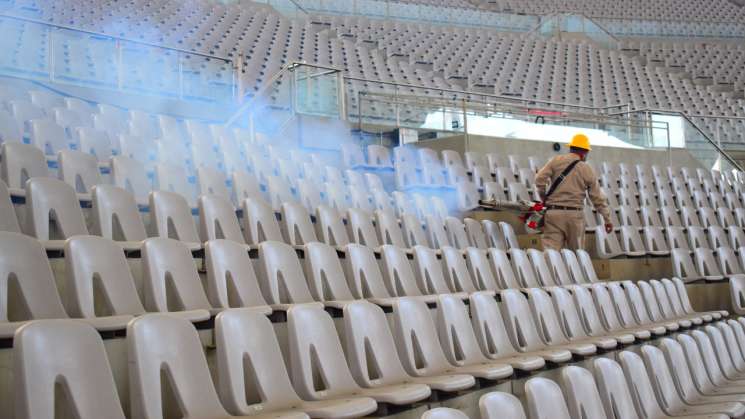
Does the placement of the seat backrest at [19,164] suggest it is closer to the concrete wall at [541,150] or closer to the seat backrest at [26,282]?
the seat backrest at [26,282]

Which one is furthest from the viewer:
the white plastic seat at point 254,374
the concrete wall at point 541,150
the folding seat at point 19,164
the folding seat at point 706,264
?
the concrete wall at point 541,150

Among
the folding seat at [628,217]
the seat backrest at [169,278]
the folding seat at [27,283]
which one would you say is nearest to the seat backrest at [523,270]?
the seat backrest at [169,278]

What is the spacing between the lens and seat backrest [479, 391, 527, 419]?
1.70 m

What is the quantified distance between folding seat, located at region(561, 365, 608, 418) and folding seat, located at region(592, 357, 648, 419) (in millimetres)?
166

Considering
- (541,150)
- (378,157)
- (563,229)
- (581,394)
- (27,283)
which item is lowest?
(581,394)

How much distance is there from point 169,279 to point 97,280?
236mm

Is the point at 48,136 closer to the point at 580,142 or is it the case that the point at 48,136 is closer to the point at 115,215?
the point at 115,215

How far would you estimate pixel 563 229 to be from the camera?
529 centimetres

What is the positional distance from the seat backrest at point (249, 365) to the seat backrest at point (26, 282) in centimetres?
43

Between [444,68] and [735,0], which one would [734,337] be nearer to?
[444,68]

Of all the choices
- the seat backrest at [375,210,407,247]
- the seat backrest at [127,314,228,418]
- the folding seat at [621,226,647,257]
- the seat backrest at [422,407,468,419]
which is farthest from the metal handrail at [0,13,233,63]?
the seat backrest at [422,407,468,419]

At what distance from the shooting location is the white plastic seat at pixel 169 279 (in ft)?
7.63

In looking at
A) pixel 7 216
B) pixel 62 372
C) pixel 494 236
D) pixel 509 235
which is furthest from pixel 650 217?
pixel 62 372

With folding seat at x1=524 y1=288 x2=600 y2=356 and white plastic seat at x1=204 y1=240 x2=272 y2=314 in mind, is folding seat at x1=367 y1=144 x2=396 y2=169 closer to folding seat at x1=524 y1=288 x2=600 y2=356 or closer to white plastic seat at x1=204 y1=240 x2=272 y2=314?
folding seat at x1=524 y1=288 x2=600 y2=356
